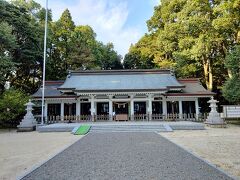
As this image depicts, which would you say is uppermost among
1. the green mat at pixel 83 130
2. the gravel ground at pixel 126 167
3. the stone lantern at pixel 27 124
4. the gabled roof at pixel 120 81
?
the gabled roof at pixel 120 81

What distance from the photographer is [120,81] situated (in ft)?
84.5

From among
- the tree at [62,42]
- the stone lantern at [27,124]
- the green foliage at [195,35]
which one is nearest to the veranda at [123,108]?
the stone lantern at [27,124]

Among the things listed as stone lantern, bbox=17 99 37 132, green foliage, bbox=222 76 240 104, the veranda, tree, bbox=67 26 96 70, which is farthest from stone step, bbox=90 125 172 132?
tree, bbox=67 26 96 70

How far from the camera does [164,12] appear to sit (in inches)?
1211

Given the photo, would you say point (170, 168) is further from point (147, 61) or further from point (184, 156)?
point (147, 61)

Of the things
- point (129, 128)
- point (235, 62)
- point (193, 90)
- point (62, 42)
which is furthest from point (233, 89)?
point (62, 42)

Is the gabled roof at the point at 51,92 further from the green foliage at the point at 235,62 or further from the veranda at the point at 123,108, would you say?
the green foliage at the point at 235,62

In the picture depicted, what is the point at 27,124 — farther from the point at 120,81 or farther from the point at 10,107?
the point at 120,81

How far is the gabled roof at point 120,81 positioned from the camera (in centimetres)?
2300

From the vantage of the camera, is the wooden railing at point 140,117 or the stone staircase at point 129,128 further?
the wooden railing at point 140,117

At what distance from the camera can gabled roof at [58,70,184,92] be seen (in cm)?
2300

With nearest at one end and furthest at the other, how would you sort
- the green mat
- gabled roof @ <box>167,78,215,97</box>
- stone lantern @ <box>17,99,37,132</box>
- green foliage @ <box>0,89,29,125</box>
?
the green mat
stone lantern @ <box>17,99,37,132</box>
green foliage @ <box>0,89,29,125</box>
gabled roof @ <box>167,78,215,97</box>

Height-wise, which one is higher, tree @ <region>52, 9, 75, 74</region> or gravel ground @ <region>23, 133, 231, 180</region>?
tree @ <region>52, 9, 75, 74</region>

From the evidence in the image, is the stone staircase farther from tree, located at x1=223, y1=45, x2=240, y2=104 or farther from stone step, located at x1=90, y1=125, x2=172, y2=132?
tree, located at x1=223, y1=45, x2=240, y2=104
